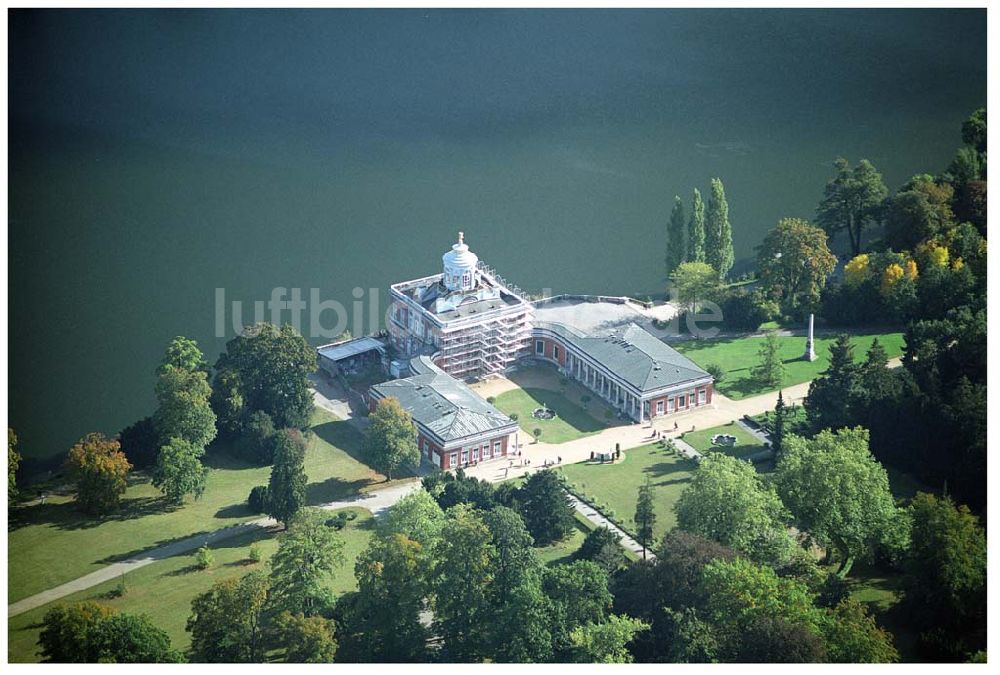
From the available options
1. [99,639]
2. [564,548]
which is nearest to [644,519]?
[564,548]

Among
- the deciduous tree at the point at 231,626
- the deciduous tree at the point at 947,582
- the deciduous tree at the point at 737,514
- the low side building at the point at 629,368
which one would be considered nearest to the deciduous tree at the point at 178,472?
the deciduous tree at the point at 231,626

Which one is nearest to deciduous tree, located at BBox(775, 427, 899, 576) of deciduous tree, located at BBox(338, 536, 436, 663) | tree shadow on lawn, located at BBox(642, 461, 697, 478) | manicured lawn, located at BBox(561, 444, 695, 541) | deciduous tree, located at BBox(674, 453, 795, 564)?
deciduous tree, located at BBox(674, 453, 795, 564)

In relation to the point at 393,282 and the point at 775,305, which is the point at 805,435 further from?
the point at 393,282

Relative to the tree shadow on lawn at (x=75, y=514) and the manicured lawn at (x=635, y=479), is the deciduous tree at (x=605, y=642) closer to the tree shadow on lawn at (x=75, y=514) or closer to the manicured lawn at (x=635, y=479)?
the manicured lawn at (x=635, y=479)

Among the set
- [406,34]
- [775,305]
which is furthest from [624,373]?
[406,34]

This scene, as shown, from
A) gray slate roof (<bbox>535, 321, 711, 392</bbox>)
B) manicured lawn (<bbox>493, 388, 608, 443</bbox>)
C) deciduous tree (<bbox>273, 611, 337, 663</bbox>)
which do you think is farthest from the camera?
gray slate roof (<bbox>535, 321, 711, 392</bbox>)

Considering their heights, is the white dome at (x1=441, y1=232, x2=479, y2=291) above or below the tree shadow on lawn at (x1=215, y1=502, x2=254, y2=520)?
above

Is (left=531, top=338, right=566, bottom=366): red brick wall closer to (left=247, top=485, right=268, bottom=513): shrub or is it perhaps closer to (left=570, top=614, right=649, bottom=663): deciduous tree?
(left=247, top=485, right=268, bottom=513): shrub
